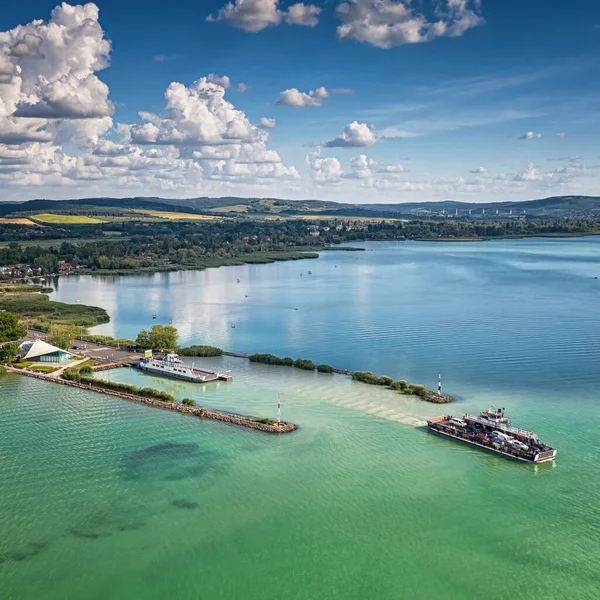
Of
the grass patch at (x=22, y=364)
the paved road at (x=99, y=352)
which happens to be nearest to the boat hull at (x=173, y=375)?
the paved road at (x=99, y=352)

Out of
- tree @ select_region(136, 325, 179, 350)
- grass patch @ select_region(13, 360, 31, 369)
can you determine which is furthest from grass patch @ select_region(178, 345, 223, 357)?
grass patch @ select_region(13, 360, 31, 369)

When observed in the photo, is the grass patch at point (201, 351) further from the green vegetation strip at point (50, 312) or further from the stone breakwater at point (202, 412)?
the green vegetation strip at point (50, 312)

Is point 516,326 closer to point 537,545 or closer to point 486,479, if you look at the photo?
point 486,479

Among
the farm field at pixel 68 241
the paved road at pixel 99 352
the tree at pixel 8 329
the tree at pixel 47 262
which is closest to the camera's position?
the paved road at pixel 99 352

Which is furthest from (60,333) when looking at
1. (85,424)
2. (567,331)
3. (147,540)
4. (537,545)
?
(567,331)

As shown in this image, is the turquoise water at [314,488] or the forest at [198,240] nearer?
the turquoise water at [314,488]

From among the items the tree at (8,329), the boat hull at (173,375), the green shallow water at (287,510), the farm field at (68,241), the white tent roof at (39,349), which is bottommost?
the green shallow water at (287,510)

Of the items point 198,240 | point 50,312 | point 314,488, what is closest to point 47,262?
point 50,312

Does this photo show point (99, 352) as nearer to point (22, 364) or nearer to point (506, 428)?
point (22, 364)
